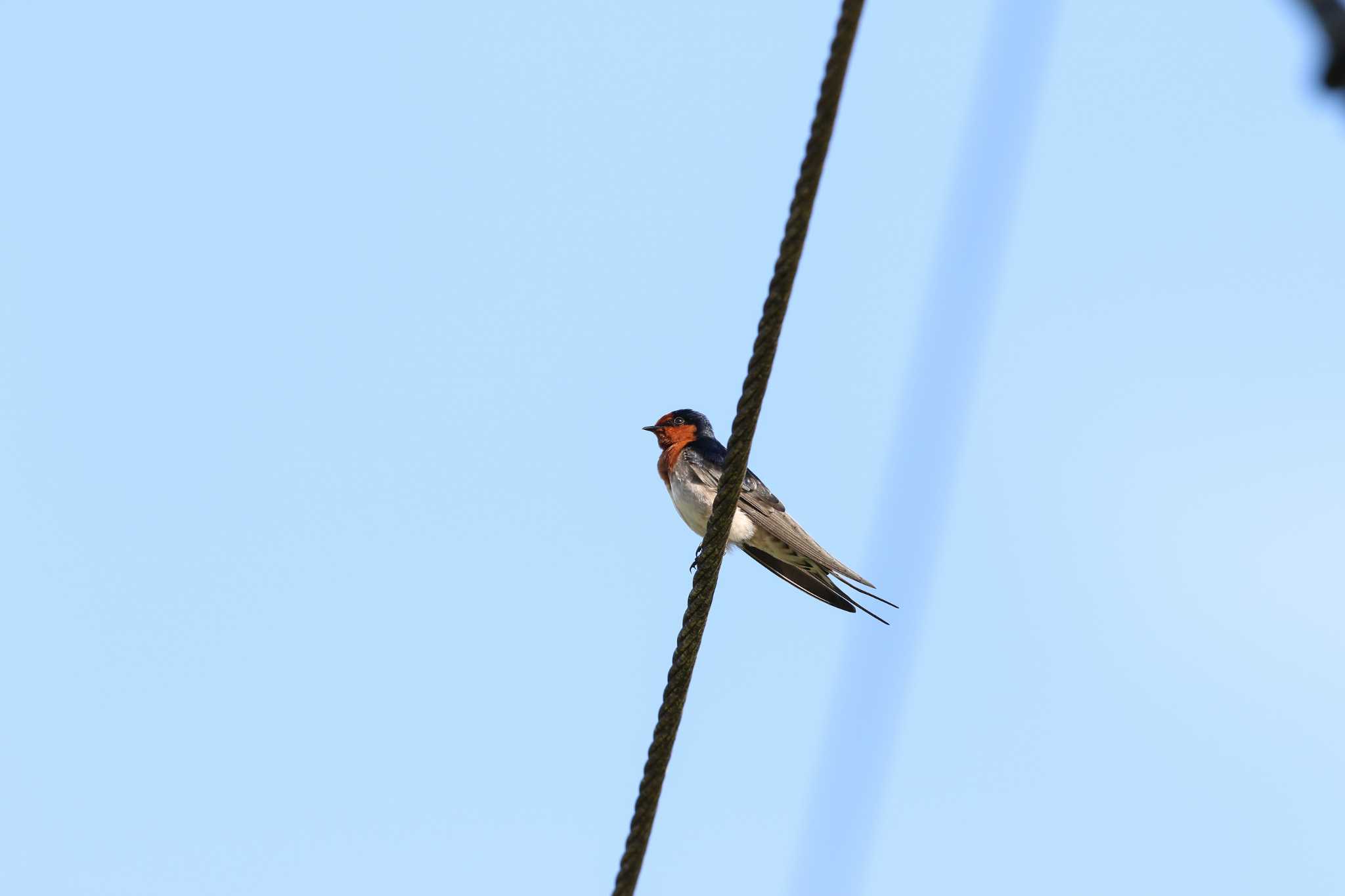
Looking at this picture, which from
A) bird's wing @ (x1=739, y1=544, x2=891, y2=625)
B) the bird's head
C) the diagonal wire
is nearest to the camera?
the diagonal wire

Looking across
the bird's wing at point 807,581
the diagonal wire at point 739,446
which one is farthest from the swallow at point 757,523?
the diagonal wire at point 739,446

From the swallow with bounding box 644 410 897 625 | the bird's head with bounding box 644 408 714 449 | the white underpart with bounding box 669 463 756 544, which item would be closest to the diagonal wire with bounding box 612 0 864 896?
the swallow with bounding box 644 410 897 625

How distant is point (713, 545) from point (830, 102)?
1.89m

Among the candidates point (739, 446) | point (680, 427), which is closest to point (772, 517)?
point (680, 427)

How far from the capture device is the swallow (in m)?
8.40

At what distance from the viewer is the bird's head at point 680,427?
10641 millimetres

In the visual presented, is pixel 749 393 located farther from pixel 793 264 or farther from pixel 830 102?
pixel 830 102

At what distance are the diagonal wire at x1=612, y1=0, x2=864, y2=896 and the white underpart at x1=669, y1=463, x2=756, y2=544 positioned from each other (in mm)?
3735

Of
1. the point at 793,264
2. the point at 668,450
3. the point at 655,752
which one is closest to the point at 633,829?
the point at 655,752

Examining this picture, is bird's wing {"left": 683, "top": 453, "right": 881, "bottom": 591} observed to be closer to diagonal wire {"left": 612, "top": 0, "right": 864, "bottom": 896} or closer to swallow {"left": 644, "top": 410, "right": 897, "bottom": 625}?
swallow {"left": 644, "top": 410, "right": 897, "bottom": 625}

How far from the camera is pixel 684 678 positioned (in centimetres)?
469

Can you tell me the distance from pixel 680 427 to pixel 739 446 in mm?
6183

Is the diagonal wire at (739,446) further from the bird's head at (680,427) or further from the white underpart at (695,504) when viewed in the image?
the bird's head at (680,427)

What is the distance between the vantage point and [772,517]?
885 cm
